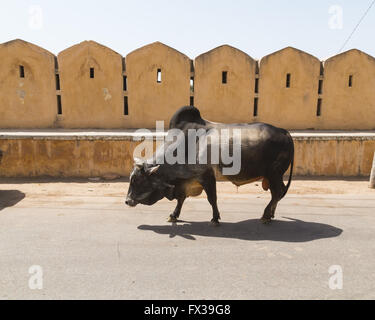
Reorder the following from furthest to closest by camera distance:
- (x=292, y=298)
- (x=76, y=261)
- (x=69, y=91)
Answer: (x=69, y=91)
(x=76, y=261)
(x=292, y=298)

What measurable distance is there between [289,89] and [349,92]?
3.49 metres

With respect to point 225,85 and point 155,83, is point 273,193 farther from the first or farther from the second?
point 155,83

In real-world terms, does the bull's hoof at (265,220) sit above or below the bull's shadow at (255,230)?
above

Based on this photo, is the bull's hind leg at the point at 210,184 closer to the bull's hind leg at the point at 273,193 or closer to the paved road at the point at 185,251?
the paved road at the point at 185,251

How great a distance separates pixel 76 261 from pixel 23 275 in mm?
660

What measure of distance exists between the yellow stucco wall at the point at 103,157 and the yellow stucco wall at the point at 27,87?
23.4 ft

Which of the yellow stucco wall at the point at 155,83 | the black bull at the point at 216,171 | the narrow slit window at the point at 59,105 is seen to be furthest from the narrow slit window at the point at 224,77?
the black bull at the point at 216,171

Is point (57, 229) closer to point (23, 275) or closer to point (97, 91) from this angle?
point (23, 275)

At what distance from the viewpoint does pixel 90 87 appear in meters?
16.2

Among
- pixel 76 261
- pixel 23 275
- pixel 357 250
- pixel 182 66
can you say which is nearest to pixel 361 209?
pixel 357 250

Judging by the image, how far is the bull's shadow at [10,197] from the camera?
702cm

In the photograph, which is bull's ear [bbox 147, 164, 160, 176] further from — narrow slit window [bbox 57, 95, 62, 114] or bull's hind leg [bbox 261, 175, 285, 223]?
narrow slit window [bbox 57, 95, 62, 114]

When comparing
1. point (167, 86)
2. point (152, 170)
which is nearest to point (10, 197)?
point (152, 170)

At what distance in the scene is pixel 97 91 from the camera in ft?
53.4
